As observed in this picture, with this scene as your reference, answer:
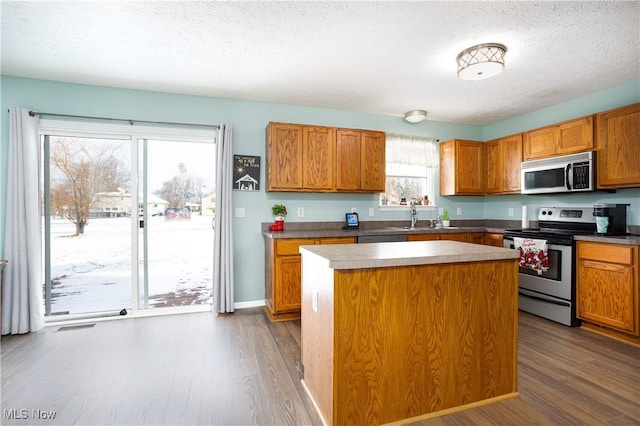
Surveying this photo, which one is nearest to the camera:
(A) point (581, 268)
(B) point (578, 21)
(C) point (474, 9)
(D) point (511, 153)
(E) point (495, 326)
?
(E) point (495, 326)

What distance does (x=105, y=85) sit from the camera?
3.39 m

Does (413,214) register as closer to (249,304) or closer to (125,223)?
(249,304)

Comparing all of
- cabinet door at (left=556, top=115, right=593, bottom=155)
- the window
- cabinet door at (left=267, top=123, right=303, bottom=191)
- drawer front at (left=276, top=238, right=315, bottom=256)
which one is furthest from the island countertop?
the window

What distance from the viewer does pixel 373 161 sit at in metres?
4.14

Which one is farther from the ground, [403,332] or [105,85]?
[105,85]

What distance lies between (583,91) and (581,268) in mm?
2015

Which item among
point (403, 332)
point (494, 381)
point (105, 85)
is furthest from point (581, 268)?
point (105, 85)

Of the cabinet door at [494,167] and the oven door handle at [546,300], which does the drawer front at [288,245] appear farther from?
the cabinet door at [494,167]

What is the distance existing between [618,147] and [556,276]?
141cm

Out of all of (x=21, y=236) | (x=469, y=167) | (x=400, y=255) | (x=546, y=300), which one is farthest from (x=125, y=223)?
(x=546, y=300)

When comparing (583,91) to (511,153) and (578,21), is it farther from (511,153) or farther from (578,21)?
(578,21)

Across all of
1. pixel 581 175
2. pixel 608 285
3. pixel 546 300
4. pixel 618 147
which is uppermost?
pixel 618 147

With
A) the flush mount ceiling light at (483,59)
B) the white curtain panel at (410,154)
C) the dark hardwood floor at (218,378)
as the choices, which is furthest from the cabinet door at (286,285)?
the flush mount ceiling light at (483,59)

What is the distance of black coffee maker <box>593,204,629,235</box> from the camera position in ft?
10.8
